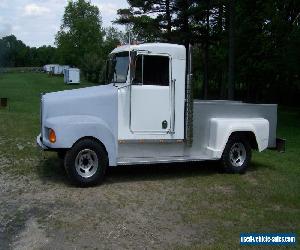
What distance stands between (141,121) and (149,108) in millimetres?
288

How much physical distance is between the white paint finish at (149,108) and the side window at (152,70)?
4.4 inches

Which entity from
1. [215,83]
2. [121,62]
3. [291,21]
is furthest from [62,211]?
[215,83]

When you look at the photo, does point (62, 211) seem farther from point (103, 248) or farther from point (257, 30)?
point (257, 30)

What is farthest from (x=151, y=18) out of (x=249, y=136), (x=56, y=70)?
(x=56, y=70)

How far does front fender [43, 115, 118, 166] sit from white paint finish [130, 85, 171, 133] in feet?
1.71

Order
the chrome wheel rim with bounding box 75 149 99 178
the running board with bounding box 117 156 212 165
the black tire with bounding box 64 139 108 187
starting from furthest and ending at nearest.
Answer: the running board with bounding box 117 156 212 165
the chrome wheel rim with bounding box 75 149 99 178
the black tire with bounding box 64 139 108 187

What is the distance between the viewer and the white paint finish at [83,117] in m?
8.29

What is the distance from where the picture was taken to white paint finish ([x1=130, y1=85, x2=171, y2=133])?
879 centimetres

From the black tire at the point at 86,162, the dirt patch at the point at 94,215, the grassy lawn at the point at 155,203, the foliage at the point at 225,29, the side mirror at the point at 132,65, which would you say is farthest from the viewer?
the foliage at the point at 225,29

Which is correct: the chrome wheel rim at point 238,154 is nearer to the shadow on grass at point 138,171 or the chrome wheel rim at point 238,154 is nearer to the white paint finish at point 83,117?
the shadow on grass at point 138,171

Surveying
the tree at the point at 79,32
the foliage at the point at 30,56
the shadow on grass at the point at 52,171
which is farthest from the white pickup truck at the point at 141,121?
the foliage at the point at 30,56

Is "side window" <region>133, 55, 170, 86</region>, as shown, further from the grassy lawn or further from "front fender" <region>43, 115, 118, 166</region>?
the grassy lawn

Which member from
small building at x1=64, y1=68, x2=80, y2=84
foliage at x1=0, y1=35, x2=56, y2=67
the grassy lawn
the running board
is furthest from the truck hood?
foliage at x1=0, y1=35, x2=56, y2=67

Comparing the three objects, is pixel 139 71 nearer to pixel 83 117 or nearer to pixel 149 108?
pixel 149 108
